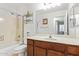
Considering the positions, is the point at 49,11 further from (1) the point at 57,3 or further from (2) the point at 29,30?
(2) the point at 29,30

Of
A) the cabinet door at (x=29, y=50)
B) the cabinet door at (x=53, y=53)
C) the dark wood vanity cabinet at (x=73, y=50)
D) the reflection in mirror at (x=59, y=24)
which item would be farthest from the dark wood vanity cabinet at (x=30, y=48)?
the dark wood vanity cabinet at (x=73, y=50)

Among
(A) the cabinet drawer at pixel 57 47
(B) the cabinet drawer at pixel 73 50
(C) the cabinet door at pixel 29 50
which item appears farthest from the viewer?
(C) the cabinet door at pixel 29 50

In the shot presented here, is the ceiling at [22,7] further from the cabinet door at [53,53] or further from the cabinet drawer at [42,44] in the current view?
the cabinet door at [53,53]

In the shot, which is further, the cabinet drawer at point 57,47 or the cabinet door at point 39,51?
the cabinet door at point 39,51

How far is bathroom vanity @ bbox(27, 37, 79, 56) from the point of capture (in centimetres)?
147

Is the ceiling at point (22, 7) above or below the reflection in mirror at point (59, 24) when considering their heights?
above

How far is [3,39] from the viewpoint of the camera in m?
1.63

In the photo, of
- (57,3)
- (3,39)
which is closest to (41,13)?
(57,3)

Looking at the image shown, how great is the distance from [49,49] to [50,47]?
3 centimetres

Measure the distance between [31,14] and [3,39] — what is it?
51 cm

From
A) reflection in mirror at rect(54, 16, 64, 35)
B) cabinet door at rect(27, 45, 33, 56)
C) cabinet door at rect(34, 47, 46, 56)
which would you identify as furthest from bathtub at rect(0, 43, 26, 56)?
reflection in mirror at rect(54, 16, 64, 35)

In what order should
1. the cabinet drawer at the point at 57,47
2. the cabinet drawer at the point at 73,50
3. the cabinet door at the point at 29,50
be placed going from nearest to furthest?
1. the cabinet drawer at the point at 73,50
2. the cabinet drawer at the point at 57,47
3. the cabinet door at the point at 29,50

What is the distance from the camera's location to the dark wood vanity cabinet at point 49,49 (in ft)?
4.84

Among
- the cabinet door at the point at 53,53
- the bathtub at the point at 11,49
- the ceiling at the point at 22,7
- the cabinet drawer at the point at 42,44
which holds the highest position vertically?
the ceiling at the point at 22,7
